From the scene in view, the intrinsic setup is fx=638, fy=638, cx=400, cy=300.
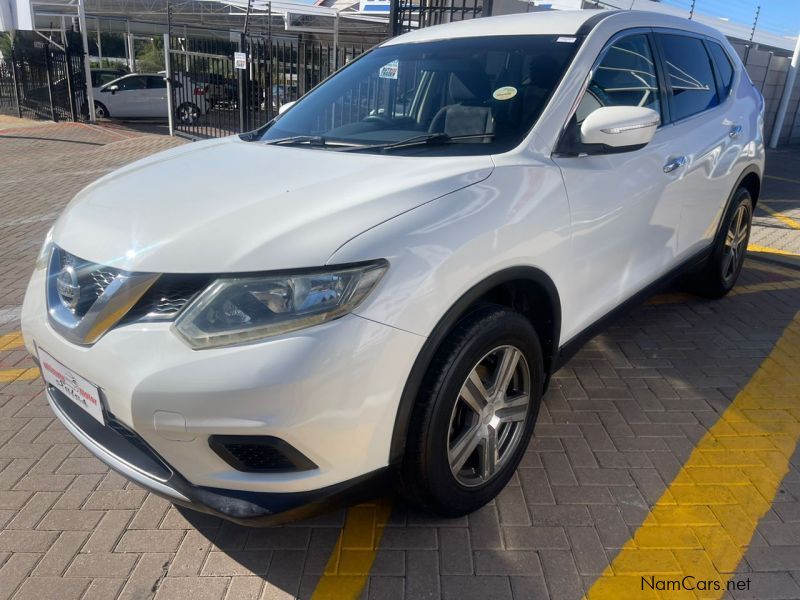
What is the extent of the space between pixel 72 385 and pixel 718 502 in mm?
2500

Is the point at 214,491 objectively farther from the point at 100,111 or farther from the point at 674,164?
the point at 100,111

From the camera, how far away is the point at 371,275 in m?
1.88

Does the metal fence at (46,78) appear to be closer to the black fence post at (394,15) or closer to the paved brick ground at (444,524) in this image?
the black fence post at (394,15)

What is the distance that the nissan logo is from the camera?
2109 mm

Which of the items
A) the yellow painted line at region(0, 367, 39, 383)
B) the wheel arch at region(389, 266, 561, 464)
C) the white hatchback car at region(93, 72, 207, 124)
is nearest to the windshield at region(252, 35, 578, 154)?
the wheel arch at region(389, 266, 561, 464)

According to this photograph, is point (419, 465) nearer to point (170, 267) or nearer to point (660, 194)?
point (170, 267)

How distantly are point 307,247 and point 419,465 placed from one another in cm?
83

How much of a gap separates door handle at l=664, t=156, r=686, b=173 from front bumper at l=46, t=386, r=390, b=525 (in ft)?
7.49

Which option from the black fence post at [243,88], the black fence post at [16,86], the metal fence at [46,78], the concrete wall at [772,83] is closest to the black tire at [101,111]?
the metal fence at [46,78]

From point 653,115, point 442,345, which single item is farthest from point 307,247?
point 653,115

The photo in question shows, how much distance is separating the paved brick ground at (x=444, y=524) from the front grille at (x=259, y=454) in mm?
574

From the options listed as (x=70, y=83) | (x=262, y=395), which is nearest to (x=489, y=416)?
(x=262, y=395)

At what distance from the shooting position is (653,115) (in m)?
2.71

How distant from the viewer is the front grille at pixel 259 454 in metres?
1.83
